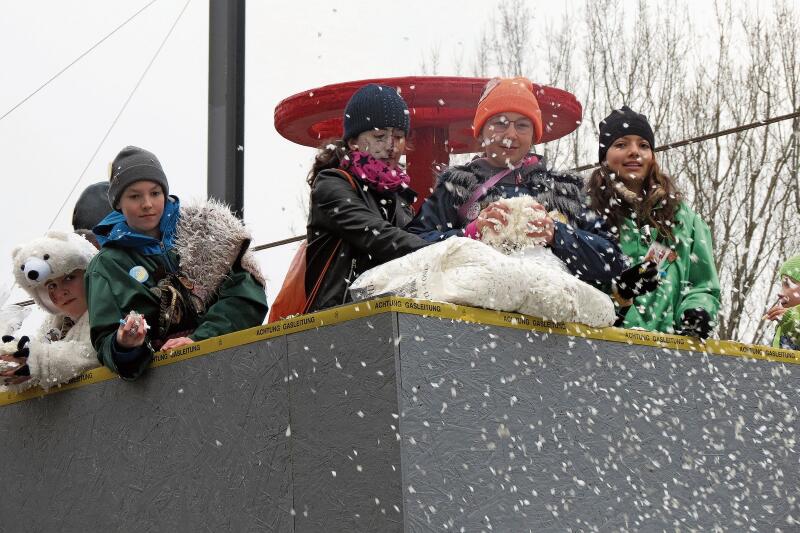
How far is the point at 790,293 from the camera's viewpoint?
6.11 m

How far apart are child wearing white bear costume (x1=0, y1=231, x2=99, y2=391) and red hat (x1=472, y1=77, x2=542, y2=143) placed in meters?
1.59

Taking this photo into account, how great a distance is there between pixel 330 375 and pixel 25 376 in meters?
1.70

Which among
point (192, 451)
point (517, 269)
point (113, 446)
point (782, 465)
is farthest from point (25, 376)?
point (782, 465)

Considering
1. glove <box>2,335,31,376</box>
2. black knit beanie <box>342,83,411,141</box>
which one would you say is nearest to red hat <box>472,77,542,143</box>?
black knit beanie <box>342,83,411,141</box>

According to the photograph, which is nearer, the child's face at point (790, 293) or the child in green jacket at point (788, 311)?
the child in green jacket at point (788, 311)

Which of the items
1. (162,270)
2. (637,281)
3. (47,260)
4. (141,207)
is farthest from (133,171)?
(637,281)

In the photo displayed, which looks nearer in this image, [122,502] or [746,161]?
[122,502]

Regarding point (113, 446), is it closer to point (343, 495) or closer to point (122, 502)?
point (122, 502)

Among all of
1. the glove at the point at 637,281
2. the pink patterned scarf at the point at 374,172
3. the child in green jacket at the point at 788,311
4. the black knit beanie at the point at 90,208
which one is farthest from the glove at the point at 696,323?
the black knit beanie at the point at 90,208

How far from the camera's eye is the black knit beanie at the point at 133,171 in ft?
14.0

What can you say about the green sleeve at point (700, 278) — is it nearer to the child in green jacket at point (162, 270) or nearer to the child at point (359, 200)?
the child at point (359, 200)

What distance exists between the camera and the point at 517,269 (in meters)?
3.35

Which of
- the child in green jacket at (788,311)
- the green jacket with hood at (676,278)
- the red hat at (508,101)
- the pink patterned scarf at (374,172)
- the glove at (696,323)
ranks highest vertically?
the red hat at (508,101)

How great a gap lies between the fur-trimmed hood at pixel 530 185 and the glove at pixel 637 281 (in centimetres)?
28
